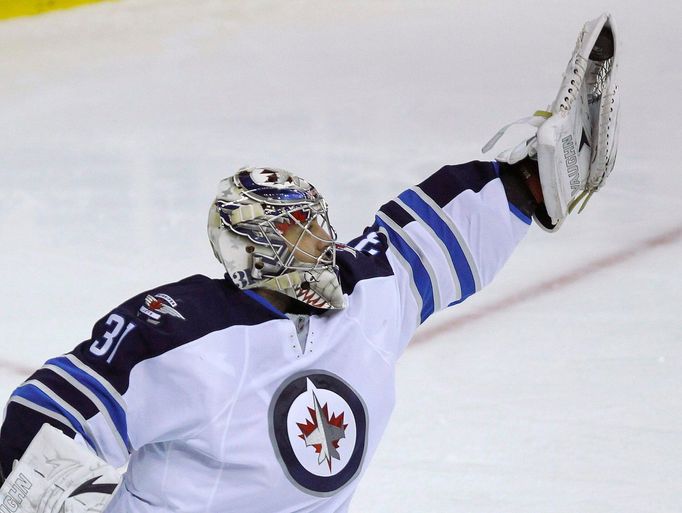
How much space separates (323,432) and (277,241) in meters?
0.31

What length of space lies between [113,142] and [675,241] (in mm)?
2017

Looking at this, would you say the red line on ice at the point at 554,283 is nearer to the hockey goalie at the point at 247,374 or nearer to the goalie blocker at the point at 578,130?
the goalie blocker at the point at 578,130

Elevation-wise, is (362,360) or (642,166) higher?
(362,360)

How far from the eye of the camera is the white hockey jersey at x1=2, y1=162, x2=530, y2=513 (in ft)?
6.27

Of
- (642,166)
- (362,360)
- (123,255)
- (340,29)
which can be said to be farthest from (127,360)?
(340,29)

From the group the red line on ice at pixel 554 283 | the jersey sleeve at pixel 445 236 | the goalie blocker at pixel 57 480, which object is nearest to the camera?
the goalie blocker at pixel 57 480

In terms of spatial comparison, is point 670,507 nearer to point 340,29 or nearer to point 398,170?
point 398,170

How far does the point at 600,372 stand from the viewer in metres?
3.43

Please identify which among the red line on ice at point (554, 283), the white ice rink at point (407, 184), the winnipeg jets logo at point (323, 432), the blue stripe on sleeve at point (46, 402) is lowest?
the red line on ice at point (554, 283)

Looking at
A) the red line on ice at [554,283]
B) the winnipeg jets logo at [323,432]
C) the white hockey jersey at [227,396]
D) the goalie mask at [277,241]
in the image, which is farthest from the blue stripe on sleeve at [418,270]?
the red line on ice at [554,283]

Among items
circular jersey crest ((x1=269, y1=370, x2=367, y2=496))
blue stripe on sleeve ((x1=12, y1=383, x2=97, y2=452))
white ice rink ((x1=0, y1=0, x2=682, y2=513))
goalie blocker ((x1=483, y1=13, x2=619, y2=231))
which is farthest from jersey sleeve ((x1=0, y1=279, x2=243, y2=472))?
white ice rink ((x1=0, y1=0, x2=682, y2=513))

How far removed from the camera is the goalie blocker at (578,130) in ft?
8.00

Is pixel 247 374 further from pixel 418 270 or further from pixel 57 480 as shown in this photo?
pixel 418 270

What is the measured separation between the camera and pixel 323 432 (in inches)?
80.3
